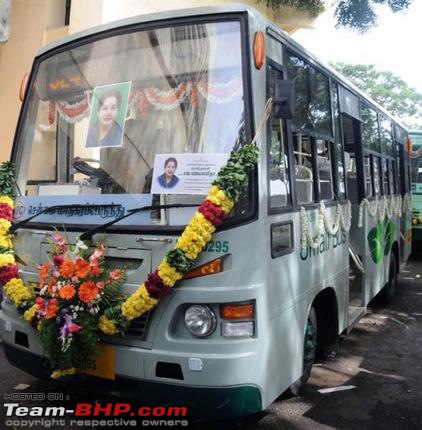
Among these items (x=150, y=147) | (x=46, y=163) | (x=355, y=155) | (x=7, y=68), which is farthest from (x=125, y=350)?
(x=7, y=68)

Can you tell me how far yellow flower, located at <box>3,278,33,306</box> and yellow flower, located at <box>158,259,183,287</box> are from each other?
3.58 ft

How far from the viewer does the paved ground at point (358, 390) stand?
3673 mm

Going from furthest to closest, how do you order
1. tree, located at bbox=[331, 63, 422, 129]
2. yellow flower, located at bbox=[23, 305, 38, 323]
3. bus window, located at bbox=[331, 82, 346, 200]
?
1. tree, located at bbox=[331, 63, 422, 129]
2. bus window, located at bbox=[331, 82, 346, 200]
3. yellow flower, located at bbox=[23, 305, 38, 323]

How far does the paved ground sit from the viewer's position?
3.67 m

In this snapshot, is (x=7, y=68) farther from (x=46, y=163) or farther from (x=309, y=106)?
(x=309, y=106)

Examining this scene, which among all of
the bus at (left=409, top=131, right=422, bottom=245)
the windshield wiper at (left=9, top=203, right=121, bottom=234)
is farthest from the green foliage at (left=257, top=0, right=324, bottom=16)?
the windshield wiper at (left=9, top=203, right=121, bottom=234)

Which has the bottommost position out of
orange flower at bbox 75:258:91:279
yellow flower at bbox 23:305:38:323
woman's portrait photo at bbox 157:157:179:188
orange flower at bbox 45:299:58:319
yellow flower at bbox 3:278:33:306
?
yellow flower at bbox 23:305:38:323

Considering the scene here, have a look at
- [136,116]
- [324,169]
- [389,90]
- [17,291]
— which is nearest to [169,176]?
[136,116]

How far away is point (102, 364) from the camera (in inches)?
124

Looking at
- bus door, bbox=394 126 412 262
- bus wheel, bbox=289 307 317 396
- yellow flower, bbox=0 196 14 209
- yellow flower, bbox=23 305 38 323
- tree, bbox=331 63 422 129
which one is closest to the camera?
yellow flower, bbox=23 305 38 323

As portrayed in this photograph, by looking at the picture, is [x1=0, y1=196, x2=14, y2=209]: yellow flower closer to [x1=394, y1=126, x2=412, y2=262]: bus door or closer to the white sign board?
the white sign board

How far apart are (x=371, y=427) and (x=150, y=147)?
2.50m

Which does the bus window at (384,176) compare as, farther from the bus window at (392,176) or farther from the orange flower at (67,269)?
the orange flower at (67,269)

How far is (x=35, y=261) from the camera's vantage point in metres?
3.55
